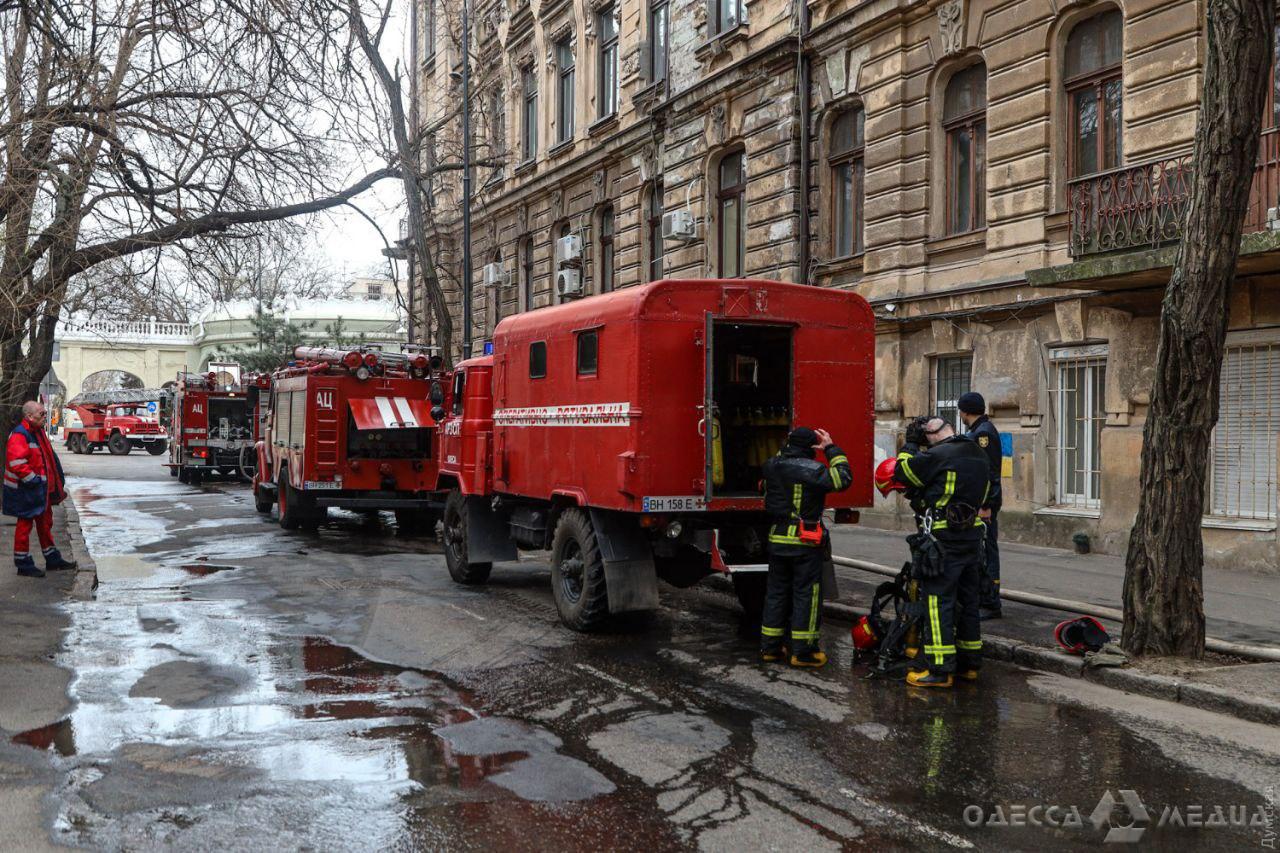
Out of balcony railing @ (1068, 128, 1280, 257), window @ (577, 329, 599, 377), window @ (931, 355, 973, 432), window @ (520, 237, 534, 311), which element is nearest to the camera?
window @ (577, 329, 599, 377)

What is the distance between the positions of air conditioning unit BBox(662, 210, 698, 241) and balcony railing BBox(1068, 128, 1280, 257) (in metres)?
9.29

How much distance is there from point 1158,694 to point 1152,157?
8075 millimetres

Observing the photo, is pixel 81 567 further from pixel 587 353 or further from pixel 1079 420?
pixel 1079 420

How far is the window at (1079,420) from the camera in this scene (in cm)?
1460

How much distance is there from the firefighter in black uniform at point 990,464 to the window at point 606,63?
1841 centimetres

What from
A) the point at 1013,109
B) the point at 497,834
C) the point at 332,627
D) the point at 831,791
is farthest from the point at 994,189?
the point at 497,834

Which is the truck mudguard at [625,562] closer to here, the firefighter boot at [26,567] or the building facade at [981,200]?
the firefighter boot at [26,567]

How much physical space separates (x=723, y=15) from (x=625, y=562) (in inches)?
615

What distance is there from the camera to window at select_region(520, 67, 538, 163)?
1211 inches

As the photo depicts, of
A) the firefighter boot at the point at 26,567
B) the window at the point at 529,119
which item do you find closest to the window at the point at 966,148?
the firefighter boot at the point at 26,567

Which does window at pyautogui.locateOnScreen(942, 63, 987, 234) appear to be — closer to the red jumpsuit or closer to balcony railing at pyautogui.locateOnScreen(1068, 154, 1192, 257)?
balcony railing at pyautogui.locateOnScreen(1068, 154, 1192, 257)

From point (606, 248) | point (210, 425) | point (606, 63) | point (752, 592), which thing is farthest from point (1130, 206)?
point (210, 425)

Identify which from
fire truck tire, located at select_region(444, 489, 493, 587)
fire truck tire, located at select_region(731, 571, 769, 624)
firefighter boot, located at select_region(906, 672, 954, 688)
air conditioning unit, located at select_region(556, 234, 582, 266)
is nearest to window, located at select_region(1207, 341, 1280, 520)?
fire truck tire, located at select_region(731, 571, 769, 624)

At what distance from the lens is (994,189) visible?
1572 cm
